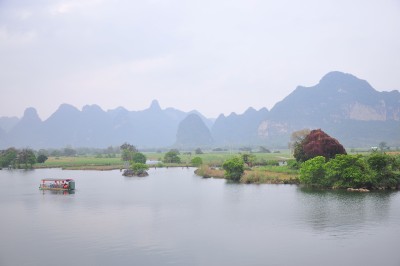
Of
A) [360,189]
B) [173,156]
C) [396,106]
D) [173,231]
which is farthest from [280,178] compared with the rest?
[396,106]

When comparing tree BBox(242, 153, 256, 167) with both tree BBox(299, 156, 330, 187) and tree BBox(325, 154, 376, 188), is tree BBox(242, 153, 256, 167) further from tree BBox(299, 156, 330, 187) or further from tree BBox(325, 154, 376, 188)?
tree BBox(325, 154, 376, 188)

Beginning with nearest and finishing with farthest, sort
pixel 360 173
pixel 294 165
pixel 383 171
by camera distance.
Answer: pixel 360 173 → pixel 383 171 → pixel 294 165

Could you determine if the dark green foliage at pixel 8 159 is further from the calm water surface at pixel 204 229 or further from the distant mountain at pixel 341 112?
the distant mountain at pixel 341 112

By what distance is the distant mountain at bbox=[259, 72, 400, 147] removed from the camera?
155 m

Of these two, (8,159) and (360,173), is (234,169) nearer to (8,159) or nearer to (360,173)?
(360,173)

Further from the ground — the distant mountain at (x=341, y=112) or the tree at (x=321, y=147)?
the distant mountain at (x=341, y=112)

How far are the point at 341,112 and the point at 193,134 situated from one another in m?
66.6

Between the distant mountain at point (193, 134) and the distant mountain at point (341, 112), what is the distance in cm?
2624

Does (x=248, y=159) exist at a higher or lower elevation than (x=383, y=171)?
higher

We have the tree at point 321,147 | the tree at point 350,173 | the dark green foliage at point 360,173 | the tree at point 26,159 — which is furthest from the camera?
the tree at point 26,159

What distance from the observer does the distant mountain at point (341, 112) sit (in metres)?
155

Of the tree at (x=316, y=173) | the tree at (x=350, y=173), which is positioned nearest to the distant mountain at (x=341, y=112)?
the tree at (x=316, y=173)

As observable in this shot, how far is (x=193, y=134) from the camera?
636 feet

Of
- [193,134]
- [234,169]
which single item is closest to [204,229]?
[234,169]
